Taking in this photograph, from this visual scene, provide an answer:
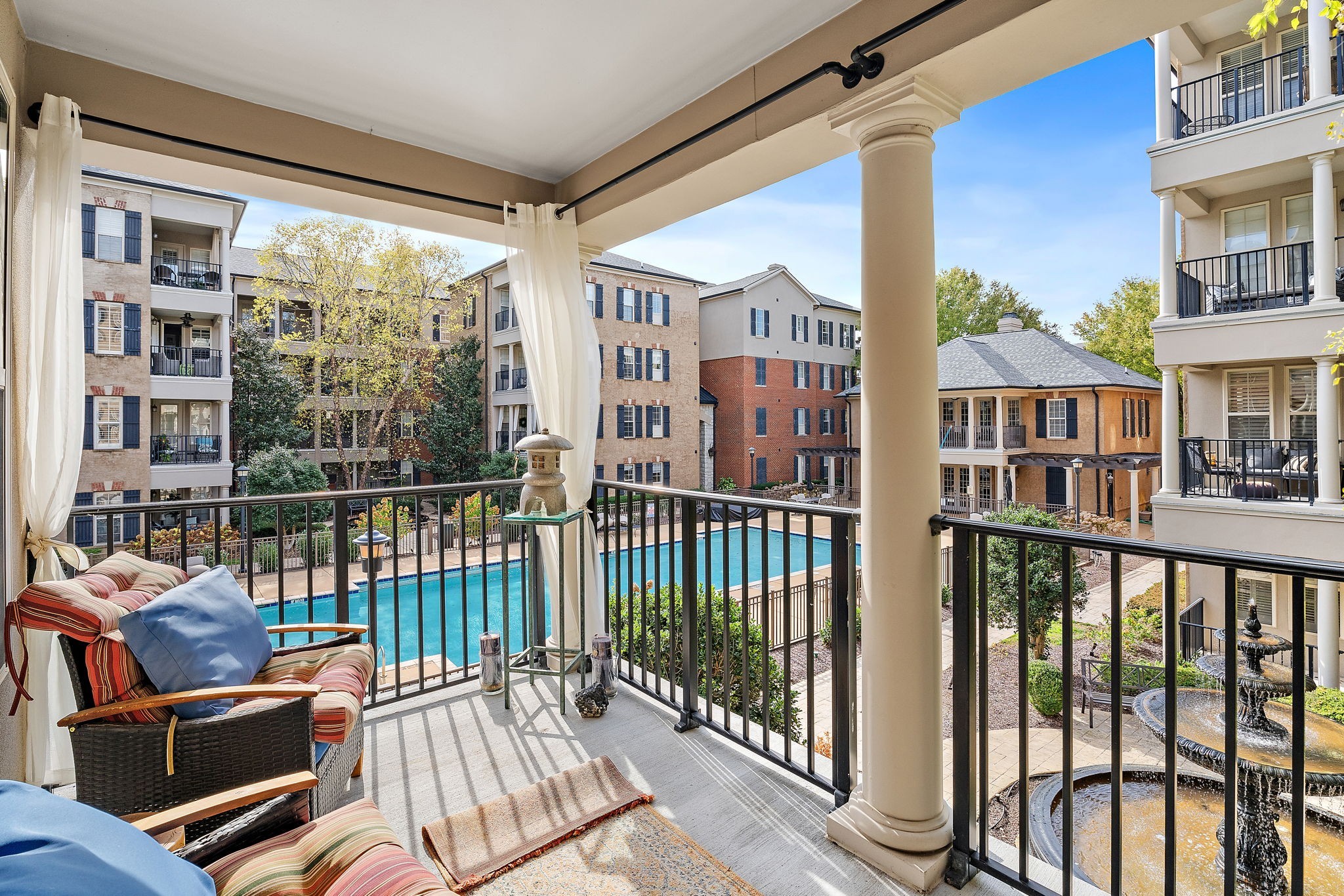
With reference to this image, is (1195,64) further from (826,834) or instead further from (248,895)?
(248,895)

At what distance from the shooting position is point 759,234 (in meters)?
22.4

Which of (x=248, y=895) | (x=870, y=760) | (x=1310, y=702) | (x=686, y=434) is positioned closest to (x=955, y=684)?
(x=870, y=760)

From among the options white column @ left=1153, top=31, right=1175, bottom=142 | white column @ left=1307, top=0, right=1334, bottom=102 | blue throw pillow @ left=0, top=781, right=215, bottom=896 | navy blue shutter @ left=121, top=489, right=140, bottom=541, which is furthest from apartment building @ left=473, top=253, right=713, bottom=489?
blue throw pillow @ left=0, top=781, right=215, bottom=896

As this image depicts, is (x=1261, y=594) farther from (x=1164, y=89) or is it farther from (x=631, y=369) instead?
(x=631, y=369)

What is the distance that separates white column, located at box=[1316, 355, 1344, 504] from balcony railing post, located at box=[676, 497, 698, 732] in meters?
7.70

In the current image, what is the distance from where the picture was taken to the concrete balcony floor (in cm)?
178

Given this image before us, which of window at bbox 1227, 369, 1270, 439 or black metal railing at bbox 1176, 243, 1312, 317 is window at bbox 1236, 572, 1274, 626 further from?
black metal railing at bbox 1176, 243, 1312, 317

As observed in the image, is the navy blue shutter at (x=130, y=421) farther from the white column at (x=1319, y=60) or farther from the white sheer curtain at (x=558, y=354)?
the white column at (x=1319, y=60)

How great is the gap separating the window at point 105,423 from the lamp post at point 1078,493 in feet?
60.2

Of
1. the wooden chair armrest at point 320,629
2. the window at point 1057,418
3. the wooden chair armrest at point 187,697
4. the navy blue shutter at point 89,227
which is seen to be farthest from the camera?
the window at point 1057,418

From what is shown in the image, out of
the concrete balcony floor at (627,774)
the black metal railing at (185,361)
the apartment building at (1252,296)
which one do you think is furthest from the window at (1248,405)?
the black metal railing at (185,361)

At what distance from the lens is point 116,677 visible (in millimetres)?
1591

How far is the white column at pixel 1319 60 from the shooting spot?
6.55 metres

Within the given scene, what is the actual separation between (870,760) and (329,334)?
15.6m
